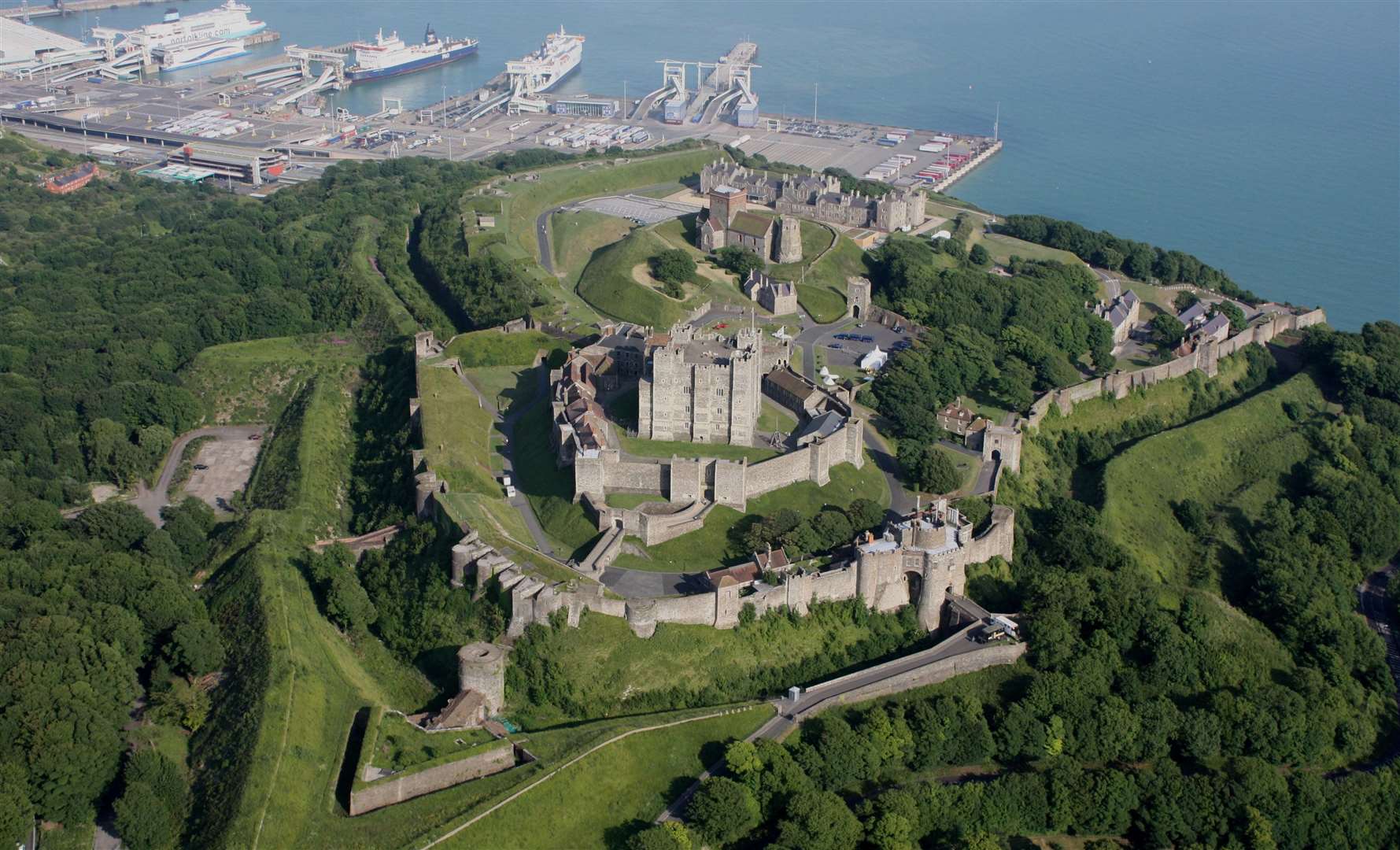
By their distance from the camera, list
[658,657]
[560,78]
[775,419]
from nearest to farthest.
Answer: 1. [658,657]
2. [775,419]
3. [560,78]

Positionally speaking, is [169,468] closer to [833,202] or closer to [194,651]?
[194,651]

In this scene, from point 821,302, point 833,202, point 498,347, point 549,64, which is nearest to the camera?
point 498,347

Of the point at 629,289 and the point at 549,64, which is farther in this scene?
the point at 549,64

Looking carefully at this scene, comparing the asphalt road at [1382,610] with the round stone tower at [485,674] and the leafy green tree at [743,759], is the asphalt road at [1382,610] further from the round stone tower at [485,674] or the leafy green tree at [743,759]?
the round stone tower at [485,674]

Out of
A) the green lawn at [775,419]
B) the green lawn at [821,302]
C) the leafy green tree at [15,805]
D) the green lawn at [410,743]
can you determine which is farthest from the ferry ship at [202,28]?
the leafy green tree at [15,805]

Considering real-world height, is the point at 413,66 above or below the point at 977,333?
below

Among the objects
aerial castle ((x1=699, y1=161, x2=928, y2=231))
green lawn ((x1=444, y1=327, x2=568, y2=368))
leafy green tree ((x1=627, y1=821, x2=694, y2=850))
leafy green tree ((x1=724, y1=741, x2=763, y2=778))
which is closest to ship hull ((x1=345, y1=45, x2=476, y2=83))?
aerial castle ((x1=699, y1=161, x2=928, y2=231))

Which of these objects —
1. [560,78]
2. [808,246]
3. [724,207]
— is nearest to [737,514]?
[808,246]

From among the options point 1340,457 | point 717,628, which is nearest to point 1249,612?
point 1340,457
